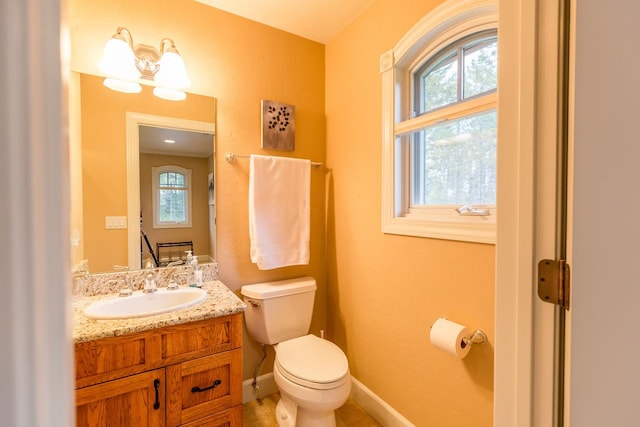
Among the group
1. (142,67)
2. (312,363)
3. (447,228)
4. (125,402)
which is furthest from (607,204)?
(142,67)

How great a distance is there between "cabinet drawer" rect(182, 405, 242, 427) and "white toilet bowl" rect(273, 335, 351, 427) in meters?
0.23

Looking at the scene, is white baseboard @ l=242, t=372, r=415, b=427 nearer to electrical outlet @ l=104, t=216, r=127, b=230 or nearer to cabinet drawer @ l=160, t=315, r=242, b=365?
cabinet drawer @ l=160, t=315, r=242, b=365

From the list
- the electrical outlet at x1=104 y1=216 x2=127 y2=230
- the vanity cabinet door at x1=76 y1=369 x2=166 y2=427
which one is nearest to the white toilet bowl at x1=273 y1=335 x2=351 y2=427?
the vanity cabinet door at x1=76 y1=369 x2=166 y2=427

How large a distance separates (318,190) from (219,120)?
32.9 inches

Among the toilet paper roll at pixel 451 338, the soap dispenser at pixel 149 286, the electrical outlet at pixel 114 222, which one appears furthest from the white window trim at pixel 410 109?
the electrical outlet at pixel 114 222

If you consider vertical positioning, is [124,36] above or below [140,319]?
above

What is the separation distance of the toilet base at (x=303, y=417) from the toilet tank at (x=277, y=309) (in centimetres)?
38

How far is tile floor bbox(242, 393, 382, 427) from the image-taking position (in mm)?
1696

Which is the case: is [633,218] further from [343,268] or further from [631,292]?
[343,268]

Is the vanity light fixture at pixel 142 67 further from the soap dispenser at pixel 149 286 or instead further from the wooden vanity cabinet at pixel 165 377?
the wooden vanity cabinet at pixel 165 377

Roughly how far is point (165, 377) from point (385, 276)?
118cm

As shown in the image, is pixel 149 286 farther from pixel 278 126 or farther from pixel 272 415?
pixel 278 126

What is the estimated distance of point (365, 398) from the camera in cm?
183

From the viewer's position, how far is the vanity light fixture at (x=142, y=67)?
1.44 meters
